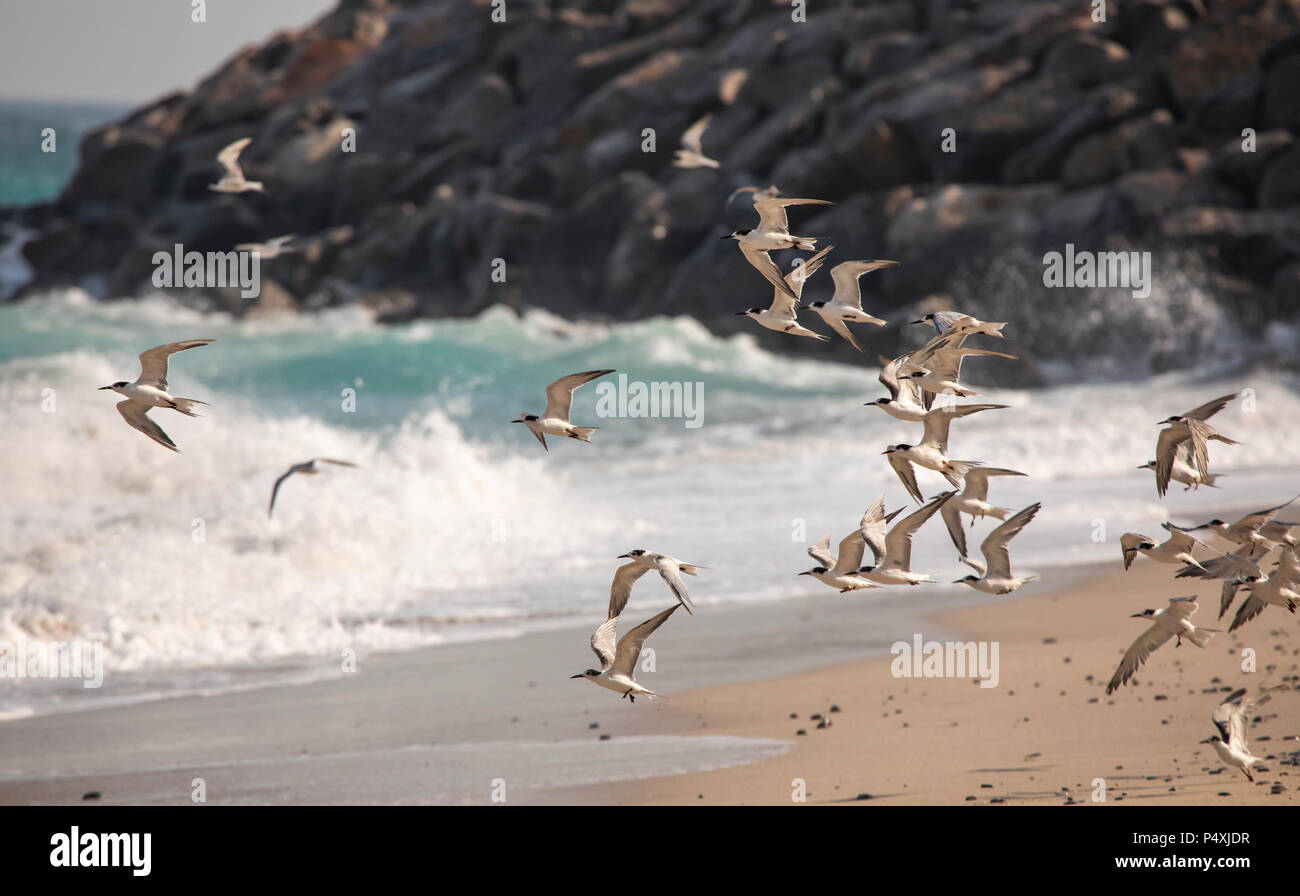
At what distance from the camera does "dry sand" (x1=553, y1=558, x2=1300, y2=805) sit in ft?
24.0

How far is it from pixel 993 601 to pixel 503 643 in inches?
161

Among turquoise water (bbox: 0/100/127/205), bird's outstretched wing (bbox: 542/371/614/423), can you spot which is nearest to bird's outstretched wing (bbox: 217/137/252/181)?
bird's outstretched wing (bbox: 542/371/614/423)

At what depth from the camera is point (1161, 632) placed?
7.91m

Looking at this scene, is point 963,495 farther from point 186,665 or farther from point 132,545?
point 132,545

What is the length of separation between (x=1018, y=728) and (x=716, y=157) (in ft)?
104

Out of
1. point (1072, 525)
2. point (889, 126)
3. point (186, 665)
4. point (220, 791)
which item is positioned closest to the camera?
point (220, 791)

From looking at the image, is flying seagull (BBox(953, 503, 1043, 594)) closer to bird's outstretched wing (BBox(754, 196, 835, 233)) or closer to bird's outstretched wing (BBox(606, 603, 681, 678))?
bird's outstretched wing (BBox(606, 603, 681, 678))

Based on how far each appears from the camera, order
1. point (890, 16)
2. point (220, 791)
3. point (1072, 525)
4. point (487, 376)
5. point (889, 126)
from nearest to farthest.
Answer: point (220, 791) → point (1072, 525) → point (487, 376) → point (889, 126) → point (890, 16)

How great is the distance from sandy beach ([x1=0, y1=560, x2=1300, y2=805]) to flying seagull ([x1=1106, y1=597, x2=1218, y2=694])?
0.43 meters

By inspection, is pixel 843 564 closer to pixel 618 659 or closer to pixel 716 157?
pixel 618 659

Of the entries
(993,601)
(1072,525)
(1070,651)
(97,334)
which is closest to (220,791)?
(1070,651)

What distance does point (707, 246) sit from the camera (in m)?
35.1

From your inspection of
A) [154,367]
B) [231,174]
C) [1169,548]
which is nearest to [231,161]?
[231,174]

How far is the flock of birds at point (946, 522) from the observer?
7.44 meters
